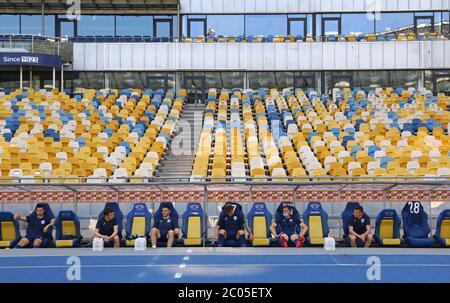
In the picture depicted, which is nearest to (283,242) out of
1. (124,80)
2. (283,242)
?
(283,242)

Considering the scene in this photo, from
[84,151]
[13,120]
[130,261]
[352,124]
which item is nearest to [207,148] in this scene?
[84,151]

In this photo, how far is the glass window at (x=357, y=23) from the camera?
39188mm

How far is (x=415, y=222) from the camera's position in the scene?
16.5 metres

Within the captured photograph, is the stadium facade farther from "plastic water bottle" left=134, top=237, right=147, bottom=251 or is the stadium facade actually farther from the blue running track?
the blue running track

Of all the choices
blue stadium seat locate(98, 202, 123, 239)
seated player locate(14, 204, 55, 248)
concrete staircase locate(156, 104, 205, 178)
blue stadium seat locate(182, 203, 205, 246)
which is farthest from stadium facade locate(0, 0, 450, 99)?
blue stadium seat locate(182, 203, 205, 246)

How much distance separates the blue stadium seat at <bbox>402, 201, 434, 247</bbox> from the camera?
16.4m

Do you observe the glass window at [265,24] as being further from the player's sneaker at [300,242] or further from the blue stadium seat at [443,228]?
the player's sneaker at [300,242]

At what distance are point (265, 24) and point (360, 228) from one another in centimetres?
2522

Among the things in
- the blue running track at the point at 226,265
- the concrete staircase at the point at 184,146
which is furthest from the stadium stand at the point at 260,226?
the concrete staircase at the point at 184,146

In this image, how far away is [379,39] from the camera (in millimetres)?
37562

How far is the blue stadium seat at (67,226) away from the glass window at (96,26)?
79.7 feet

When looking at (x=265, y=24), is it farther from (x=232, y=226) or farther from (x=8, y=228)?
(x=8, y=228)

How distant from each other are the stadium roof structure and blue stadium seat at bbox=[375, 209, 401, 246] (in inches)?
971
